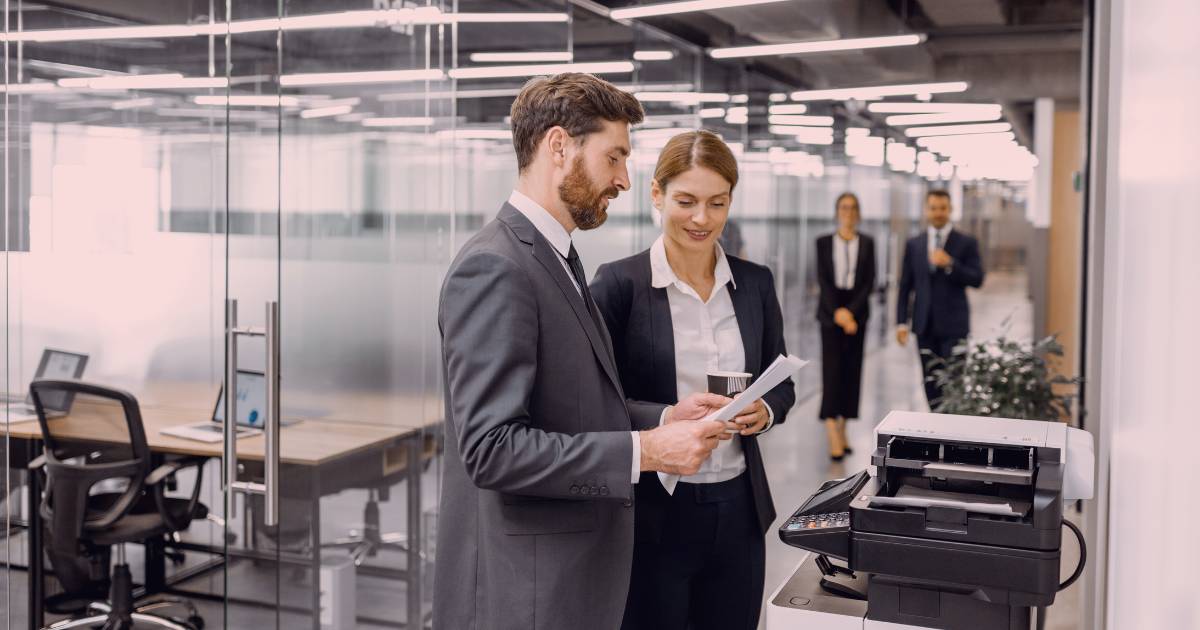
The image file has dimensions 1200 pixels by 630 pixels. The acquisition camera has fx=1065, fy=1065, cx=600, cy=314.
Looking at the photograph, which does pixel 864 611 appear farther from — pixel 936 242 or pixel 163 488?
pixel 936 242

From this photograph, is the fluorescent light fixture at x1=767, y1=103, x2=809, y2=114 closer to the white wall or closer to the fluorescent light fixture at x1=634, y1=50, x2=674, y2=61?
the fluorescent light fixture at x1=634, y1=50, x2=674, y2=61

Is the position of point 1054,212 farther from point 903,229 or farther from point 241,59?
point 241,59

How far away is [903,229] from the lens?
30.2 ft

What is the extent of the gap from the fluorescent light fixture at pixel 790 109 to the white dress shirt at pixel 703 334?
6164 mm

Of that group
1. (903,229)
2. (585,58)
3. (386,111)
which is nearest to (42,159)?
(386,111)

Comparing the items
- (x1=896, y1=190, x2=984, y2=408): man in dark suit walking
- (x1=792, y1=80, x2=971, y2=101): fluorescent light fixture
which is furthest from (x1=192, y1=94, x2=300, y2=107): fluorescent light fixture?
(x1=792, y1=80, x2=971, y2=101): fluorescent light fixture

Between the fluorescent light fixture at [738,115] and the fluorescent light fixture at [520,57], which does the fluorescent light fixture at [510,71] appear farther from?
the fluorescent light fixture at [738,115]

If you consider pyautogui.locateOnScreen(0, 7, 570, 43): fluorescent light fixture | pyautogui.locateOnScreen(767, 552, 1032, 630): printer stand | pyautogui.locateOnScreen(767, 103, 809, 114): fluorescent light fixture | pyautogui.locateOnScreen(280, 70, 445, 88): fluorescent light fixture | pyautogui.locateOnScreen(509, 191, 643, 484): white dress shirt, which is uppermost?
pyautogui.locateOnScreen(767, 103, 809, 114): fluorescent light fixture

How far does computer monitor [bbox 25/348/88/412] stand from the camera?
3.08 meters

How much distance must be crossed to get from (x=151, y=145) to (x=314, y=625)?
1.65 metres

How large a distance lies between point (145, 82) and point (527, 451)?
238 cm

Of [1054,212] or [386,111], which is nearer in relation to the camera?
[386,111]

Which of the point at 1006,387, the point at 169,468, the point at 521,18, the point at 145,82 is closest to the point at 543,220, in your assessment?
the point at 145,82

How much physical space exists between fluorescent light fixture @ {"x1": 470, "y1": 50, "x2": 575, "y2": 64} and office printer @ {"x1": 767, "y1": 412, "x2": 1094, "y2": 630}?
3.13m
